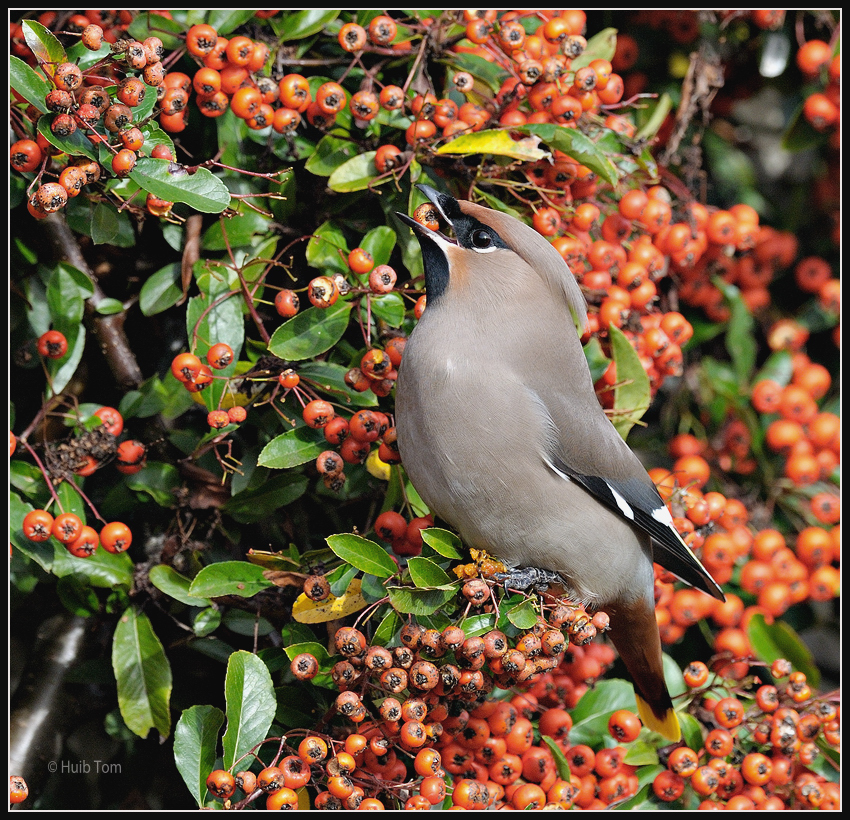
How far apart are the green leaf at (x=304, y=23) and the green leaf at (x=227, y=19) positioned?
0.33ft

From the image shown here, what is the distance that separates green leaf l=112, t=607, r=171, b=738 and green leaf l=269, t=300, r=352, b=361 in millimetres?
881

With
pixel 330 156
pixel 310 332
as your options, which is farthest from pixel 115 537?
pixel 330 156

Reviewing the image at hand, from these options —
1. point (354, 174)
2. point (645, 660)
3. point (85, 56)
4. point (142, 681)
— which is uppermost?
point (85, 56)

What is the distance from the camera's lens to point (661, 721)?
294 cm

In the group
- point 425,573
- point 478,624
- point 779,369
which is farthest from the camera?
point 779,369

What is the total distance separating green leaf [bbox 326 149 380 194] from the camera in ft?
8.40

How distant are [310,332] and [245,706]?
38.1 inches

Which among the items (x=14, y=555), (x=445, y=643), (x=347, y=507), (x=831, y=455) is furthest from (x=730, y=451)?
(x=14, y=555)

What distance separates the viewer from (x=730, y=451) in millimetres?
4012

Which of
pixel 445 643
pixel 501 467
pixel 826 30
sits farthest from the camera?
pixel 826 30

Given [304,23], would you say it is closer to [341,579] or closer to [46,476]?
[46,476]

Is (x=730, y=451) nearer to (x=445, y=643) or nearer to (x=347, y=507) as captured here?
(x=347, y=507)

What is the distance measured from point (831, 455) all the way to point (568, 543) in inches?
73.1

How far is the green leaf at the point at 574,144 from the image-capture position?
8.69 feet
